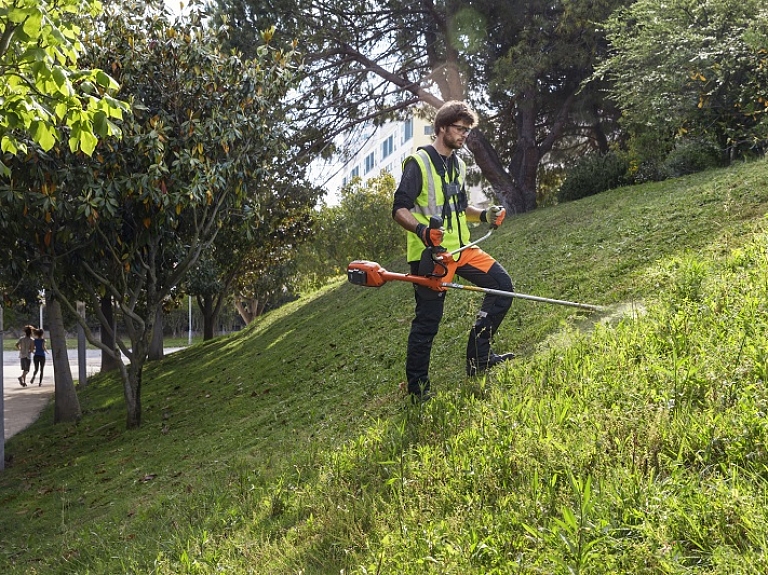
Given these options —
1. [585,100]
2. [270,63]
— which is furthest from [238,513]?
[585,100]

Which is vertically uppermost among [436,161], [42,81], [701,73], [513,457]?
[701,73]

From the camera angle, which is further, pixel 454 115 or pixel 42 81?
pixel 454 115

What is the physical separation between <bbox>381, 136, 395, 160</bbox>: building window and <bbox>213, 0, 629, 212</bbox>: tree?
46.2 meters

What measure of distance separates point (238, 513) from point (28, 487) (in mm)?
5243

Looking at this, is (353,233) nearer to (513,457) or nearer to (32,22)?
(32,22)

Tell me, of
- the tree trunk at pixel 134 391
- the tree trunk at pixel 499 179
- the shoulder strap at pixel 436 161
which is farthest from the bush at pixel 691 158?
the tree trunk at pixel 134 391

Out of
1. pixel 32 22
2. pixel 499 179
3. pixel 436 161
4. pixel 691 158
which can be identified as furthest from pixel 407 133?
pixel 32 22

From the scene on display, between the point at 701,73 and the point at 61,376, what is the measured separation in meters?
13.1

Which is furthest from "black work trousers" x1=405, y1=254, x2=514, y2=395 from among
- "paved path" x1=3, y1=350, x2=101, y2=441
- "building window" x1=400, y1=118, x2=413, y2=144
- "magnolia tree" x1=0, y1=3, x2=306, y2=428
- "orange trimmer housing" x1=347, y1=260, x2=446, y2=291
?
"building window" x1=400, y1=118, x2=413, y2=144

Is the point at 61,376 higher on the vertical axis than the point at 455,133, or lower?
lower

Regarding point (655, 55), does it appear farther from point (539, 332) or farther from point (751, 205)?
point (539, 332)

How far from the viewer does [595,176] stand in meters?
15.7

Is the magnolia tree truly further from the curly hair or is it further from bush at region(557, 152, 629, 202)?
bush at region(557, 152, 629, 202)

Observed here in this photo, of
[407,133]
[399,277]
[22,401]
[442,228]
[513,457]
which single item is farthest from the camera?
[407,133]
